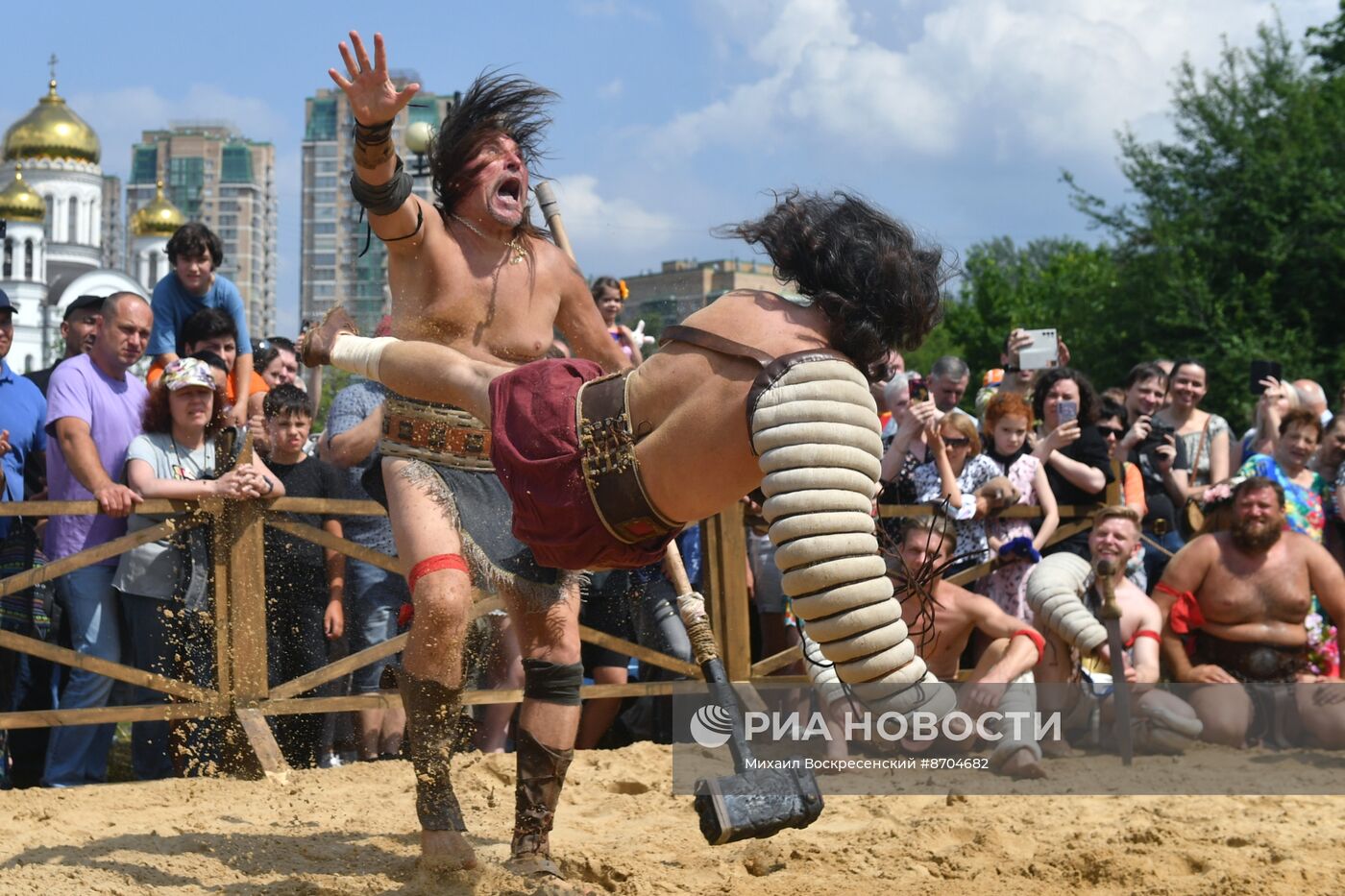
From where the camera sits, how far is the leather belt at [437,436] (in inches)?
165

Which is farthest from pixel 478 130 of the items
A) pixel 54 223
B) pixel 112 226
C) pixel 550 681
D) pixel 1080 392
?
pixel 112 226

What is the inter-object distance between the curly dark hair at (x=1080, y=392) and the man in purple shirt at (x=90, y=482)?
14.6 feet

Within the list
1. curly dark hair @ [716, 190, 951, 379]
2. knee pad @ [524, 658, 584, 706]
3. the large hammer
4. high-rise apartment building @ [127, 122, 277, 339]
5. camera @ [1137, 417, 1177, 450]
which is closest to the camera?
curly dark hair @ [716, 190, 951, 379]

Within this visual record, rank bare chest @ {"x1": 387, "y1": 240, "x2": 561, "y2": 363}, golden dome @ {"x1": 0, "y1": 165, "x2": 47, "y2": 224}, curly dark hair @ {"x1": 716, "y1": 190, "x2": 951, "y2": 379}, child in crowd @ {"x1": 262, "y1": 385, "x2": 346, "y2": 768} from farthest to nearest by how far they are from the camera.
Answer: golden dome @ {"x1": 0, "y1": 165, "x2": 47, "y2": 224} < child in crowd @ {"x1": 262, "y1": 385, "x2": 346, "y2": 768} < bare chest @ {"x1": 387, "y1": 240, "x2": 561, "y2": 363} < curly dark hair @ {"x1": 716, "y1": 190, "x2": 951, "y2": 379}

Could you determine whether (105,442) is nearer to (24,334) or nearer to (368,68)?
(368,68)

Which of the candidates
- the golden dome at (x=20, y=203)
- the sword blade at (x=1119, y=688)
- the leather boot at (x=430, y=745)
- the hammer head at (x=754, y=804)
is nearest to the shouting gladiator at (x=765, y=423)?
the hammer head at (x=754, y=804)

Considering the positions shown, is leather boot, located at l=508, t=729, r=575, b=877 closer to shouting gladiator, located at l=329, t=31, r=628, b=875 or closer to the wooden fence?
shouting gladiator, located at l=329, t=31, r=628, b=875

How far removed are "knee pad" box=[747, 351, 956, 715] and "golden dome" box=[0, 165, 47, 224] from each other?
7511cm

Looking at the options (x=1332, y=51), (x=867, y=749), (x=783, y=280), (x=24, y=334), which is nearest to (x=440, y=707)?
(x=783, y=280)

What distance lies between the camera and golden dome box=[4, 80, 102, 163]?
7931 centimetres

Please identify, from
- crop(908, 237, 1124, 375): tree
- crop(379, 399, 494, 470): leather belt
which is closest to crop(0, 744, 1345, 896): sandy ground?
crop(379, 399, 494, 470): leather belt

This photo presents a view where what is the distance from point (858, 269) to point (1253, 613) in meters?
4.69

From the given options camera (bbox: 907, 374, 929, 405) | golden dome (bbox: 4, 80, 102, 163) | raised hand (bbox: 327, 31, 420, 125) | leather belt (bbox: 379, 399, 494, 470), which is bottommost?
leather belt (bbox: 379, 399, 494, 470)

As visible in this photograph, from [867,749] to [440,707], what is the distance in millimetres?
3008
